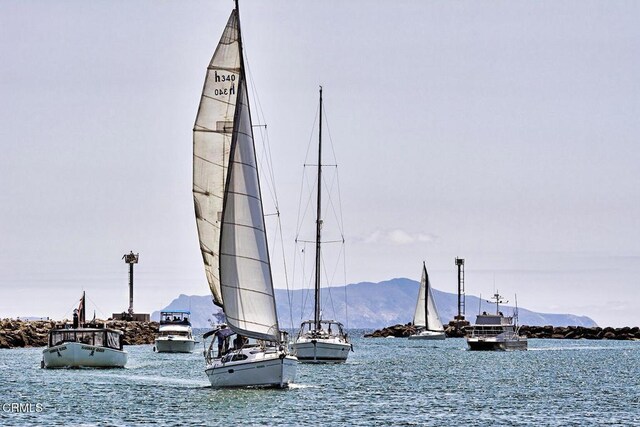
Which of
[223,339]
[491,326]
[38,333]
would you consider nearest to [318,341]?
[223,339]

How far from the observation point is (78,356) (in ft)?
235

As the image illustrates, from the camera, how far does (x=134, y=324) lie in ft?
504

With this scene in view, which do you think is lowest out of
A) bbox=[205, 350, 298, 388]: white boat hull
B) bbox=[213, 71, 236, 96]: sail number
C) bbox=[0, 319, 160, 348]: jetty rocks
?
bbox=[205, 350, 298, 388]: white boat hull

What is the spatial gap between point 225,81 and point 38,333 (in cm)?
7976

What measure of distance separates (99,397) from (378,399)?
501 inches

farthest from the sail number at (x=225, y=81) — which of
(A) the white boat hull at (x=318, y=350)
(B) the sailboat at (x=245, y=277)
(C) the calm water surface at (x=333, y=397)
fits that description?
(A) the white boat hull at (x=318, y=350)

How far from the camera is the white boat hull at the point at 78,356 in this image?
234 feet

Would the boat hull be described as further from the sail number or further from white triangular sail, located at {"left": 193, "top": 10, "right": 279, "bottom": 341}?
white triangular sail, located at {"left": 193, "top": 10, "right": 279, "bottom": 341}

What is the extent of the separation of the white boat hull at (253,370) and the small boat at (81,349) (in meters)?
21.6

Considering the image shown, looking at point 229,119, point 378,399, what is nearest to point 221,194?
point 229,119

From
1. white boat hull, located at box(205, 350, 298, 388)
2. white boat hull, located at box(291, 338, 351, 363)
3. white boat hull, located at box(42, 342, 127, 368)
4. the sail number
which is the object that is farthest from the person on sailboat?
white boat hull, located at box(291, 338, 351, 363)

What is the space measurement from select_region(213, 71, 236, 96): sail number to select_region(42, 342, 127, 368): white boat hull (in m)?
21.7

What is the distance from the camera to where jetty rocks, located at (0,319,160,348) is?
122 meters

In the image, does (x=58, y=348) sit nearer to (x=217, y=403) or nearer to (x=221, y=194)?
(x=221, y=194)
